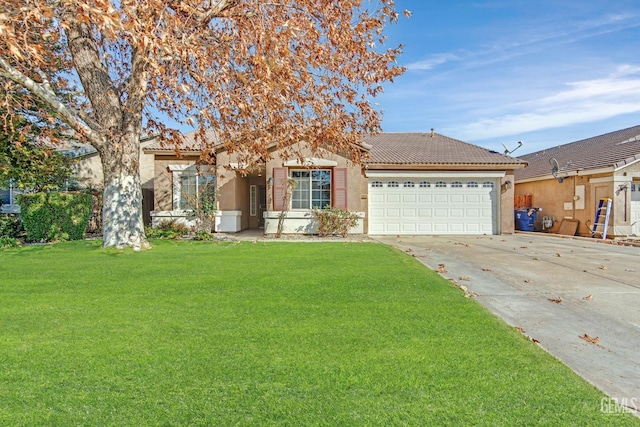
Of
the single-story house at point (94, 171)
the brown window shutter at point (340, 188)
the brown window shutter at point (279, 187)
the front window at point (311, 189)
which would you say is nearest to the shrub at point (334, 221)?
the brown window shutter at point (340, 188)

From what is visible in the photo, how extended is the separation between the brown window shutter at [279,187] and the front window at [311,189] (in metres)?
0.51

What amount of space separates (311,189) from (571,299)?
10.9 m

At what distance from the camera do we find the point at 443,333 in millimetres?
4059

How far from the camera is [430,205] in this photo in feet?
54.6

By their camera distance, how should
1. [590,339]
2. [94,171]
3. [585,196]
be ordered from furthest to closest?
1. [94,171]
2. [585,196]
3. [590,339]

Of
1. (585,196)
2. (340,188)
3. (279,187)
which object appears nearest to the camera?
(279,187)

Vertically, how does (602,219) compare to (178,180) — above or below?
below

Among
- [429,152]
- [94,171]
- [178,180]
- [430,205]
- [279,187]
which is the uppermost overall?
[429,152]

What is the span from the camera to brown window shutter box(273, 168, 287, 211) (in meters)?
15.1

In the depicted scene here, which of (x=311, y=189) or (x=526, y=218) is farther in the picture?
(x=526, y=218)

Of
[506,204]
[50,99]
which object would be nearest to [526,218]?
[506,204]

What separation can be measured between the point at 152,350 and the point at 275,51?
6.58 meters

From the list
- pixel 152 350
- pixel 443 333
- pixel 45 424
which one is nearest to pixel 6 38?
pixel 152 350

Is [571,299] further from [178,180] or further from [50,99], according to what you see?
[178,180]
